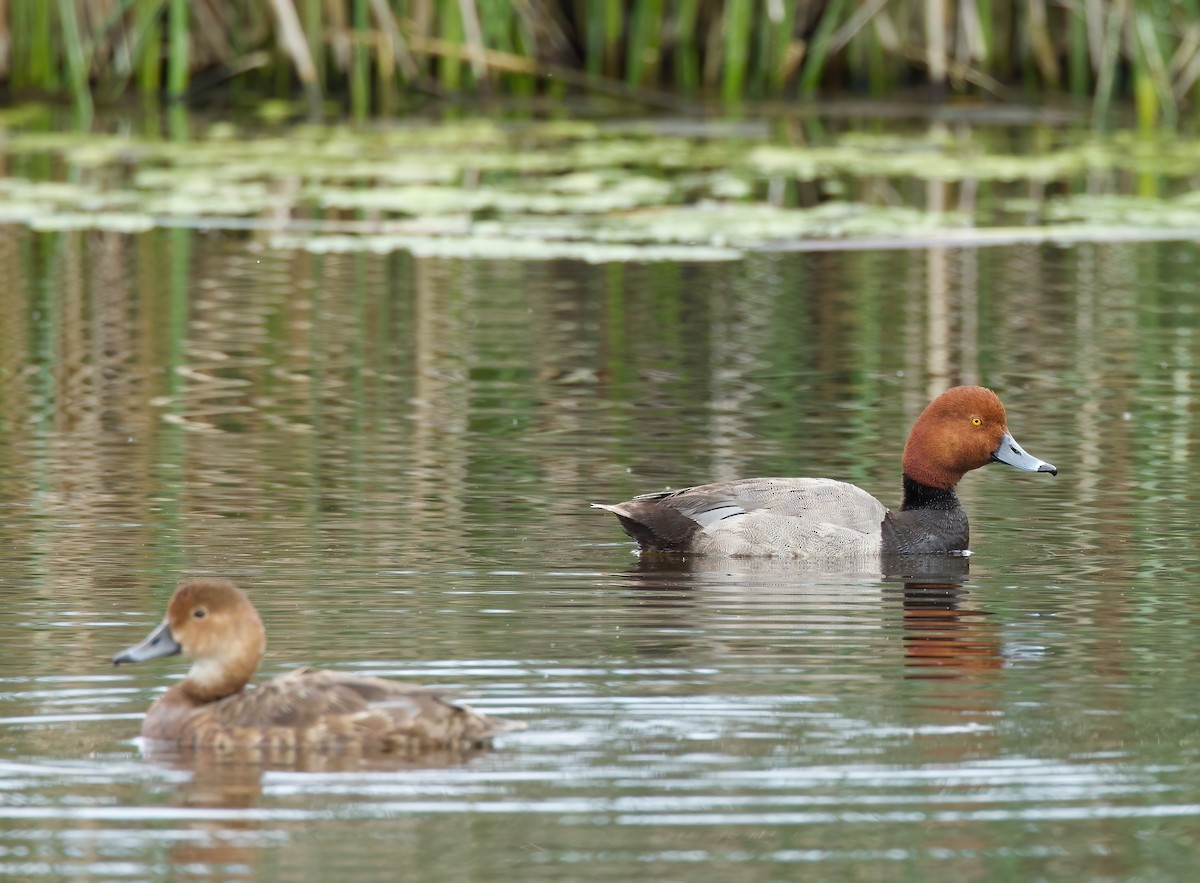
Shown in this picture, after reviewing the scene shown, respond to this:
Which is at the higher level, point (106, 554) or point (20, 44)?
point (20, 44)

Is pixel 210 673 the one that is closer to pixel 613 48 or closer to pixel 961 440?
pixel 961 440

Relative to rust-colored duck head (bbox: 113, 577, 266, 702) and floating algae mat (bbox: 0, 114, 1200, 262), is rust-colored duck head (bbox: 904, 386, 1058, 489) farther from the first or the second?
floating algae mat (bbox: 0, 114, 1200, 262)

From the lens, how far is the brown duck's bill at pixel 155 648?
638 centimetres

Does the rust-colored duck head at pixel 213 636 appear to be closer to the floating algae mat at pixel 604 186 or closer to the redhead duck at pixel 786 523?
the redhead duck at pixel 786 523

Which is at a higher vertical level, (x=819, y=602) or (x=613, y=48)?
(x=613, y=48)

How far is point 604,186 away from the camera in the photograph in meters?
19.0

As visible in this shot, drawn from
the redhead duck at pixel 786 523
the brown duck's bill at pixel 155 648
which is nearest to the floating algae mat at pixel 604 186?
the redhead duck at pixel 786 523

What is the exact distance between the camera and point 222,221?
17547mm

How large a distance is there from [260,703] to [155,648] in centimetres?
41

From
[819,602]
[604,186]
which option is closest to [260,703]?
[819,602]

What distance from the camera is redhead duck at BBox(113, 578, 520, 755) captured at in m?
6.02

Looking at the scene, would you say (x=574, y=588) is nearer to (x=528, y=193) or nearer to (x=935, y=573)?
(x=935, y=573)

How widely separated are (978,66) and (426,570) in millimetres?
15726

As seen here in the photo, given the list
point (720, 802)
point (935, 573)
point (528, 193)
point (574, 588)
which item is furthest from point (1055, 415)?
point (528, 193)
